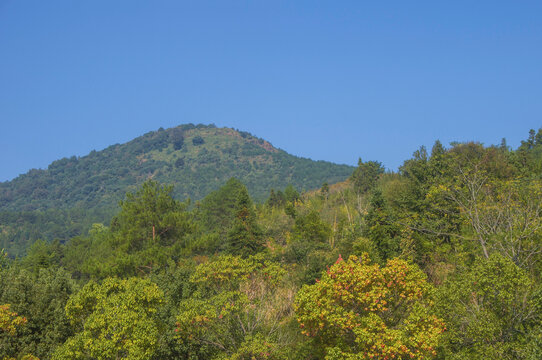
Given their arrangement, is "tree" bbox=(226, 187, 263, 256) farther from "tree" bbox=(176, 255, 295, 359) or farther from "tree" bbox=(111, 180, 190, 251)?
"tree" bbox=(176, 255, 295, 359)

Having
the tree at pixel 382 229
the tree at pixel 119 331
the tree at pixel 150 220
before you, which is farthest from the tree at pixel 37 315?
the tree at pixel 382 229

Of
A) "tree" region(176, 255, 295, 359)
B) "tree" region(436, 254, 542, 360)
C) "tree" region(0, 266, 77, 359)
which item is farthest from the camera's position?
"tree" region(0, 266, 77, 359)

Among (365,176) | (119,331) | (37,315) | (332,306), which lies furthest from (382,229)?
(365,176)

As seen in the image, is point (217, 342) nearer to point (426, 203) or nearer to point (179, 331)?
point (179, 331)

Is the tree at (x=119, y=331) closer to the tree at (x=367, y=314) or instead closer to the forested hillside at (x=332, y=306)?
the forested hillside at (x=332, y=306)

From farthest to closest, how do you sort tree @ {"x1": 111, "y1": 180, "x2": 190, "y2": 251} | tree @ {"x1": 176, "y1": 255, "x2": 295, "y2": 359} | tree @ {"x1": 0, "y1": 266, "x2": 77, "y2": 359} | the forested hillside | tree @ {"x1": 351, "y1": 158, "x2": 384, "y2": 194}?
tree @ {"x1": 351, "y1": 158, "x2": 384, "y2": 194} → tree @ {"x1": 111, "y1": 180, "x2": 190, "y2": 251} → tree @ {"x1": 0, "y1": 266, "x2": 77, "y2": 359} → tree @ {"x1": 176, "y1": 255, "x2": 295, "y2": 359} → the forested hillside

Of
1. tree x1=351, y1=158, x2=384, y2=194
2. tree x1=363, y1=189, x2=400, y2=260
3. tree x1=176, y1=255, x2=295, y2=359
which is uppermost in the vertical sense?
tree x1=351, y1=158, x2=384, y2=194

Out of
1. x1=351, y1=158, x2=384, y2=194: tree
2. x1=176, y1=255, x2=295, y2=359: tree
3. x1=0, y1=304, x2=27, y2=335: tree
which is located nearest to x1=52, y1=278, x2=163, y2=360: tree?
x1=176, y1=255, x2=295, y2=359: tree

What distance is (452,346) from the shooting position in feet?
53.0

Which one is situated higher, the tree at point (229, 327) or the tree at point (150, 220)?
the tree at point (150, 220)

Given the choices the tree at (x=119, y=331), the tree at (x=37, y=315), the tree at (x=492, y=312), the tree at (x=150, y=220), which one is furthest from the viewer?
the tree at (x=150, y=220)

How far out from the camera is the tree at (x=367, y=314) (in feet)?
46.4

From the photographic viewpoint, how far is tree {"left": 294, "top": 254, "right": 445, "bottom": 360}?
46.4 ft

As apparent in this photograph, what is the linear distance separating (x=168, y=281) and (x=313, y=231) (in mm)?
24907
